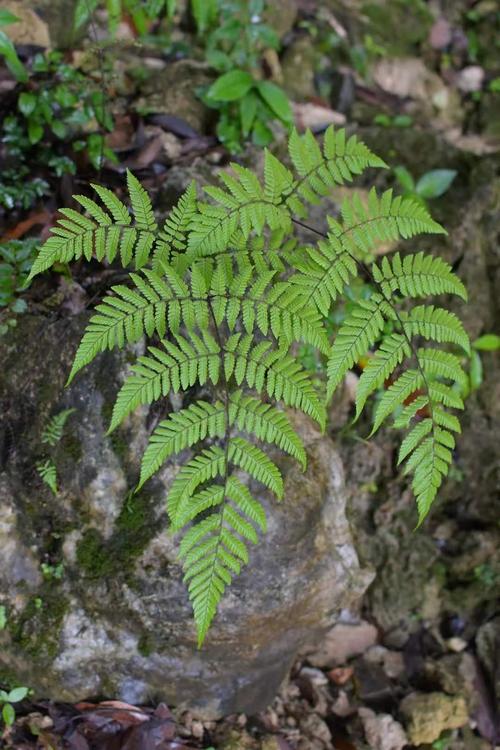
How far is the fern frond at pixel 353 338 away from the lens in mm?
2445

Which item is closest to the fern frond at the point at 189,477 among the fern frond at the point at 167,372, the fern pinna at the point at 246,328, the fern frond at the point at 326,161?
the fern pinna at the point at 246,328

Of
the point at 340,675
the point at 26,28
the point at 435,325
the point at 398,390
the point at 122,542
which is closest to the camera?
the point at 398,390

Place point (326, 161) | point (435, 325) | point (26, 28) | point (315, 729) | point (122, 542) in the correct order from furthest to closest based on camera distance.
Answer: point (26, 28) → point (315, 729) → point (122, 542) → point (326, 161) → point (435, 325)

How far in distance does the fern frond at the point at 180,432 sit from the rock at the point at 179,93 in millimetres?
2119

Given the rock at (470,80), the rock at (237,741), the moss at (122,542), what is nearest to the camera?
the moss at (122,542)

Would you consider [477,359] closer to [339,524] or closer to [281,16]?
[339,524]

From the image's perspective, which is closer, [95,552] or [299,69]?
[95,552]

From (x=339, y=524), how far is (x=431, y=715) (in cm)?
115

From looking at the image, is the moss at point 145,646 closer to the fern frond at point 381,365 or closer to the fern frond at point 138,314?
the fern frond at point 138,314

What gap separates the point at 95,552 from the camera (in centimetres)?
291

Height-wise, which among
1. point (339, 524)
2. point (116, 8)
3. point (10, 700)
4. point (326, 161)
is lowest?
point (10, 700)

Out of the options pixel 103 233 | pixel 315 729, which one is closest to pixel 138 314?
pixel 103 233

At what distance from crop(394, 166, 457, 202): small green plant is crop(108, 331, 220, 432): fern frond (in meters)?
2.06

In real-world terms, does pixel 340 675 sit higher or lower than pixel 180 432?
lower
